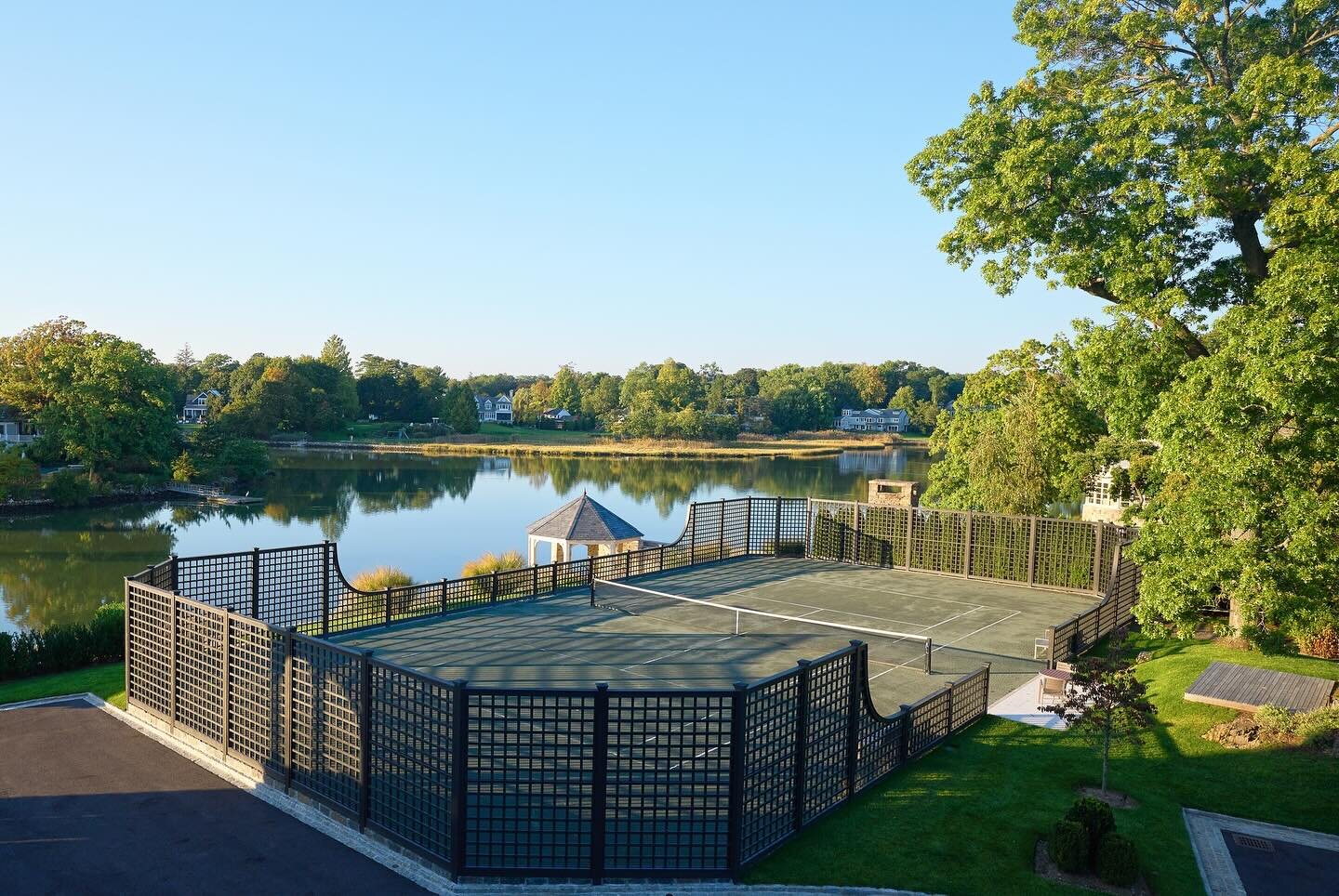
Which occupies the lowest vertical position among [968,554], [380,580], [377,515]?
[377,515]

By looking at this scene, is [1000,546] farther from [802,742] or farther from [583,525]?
[802,742]

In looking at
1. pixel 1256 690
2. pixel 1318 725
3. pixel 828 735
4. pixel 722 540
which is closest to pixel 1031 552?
pixel 722 540

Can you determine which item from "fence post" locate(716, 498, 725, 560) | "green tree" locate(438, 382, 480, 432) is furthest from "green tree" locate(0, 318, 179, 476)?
"green tree" locate(438, 382, 480, 432)

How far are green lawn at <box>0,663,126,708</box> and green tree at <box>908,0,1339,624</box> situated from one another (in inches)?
534

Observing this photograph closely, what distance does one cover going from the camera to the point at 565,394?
120 meters

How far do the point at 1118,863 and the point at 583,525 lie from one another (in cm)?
1596

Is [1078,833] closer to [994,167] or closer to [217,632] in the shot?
[217,632]

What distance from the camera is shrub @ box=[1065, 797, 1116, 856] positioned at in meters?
7.39

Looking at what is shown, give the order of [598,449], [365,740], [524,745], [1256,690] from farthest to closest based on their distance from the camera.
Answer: [598,449] → [1256,690] → [365,740] → [524,745]

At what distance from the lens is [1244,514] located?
1098 cm

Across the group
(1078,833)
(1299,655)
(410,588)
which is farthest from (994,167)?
(410,588)

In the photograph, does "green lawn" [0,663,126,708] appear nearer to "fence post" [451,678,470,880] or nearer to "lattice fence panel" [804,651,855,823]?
"fence post" [451,678,470,880]

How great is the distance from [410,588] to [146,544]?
27565 millimetres

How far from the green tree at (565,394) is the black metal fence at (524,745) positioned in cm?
10849
